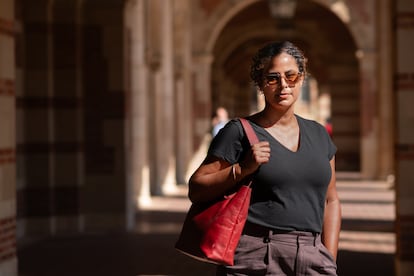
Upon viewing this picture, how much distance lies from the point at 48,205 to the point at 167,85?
7.63 metres

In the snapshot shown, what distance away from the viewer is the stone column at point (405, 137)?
7359 mm

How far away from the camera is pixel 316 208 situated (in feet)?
9.66

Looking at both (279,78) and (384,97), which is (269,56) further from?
(384,97)

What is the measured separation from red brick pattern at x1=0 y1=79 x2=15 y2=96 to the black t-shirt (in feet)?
14.3

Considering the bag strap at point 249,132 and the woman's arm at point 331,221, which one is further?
the woman's arm at point 331,221

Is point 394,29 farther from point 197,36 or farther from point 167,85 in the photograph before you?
point 197,36

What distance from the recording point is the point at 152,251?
29.8 ft

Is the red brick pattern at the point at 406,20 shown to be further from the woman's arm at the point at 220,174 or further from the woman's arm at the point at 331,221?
the woman's arm at the point at 220,174

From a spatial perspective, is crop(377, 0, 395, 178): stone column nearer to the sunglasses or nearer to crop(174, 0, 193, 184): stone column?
crop(174, 0, 193, 184): stone column

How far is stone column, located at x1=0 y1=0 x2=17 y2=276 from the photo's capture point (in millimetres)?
6910

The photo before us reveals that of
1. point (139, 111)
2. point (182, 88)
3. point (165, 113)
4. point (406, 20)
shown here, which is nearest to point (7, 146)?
point (406, 20)

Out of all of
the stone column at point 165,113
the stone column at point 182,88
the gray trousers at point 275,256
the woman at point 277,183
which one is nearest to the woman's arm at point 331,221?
the woman at point 277,183

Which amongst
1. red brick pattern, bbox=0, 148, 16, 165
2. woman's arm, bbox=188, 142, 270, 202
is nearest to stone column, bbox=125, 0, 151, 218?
red brick pattern, bbox=0, 148, 16, 165

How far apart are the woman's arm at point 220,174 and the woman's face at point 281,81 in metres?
0.23
